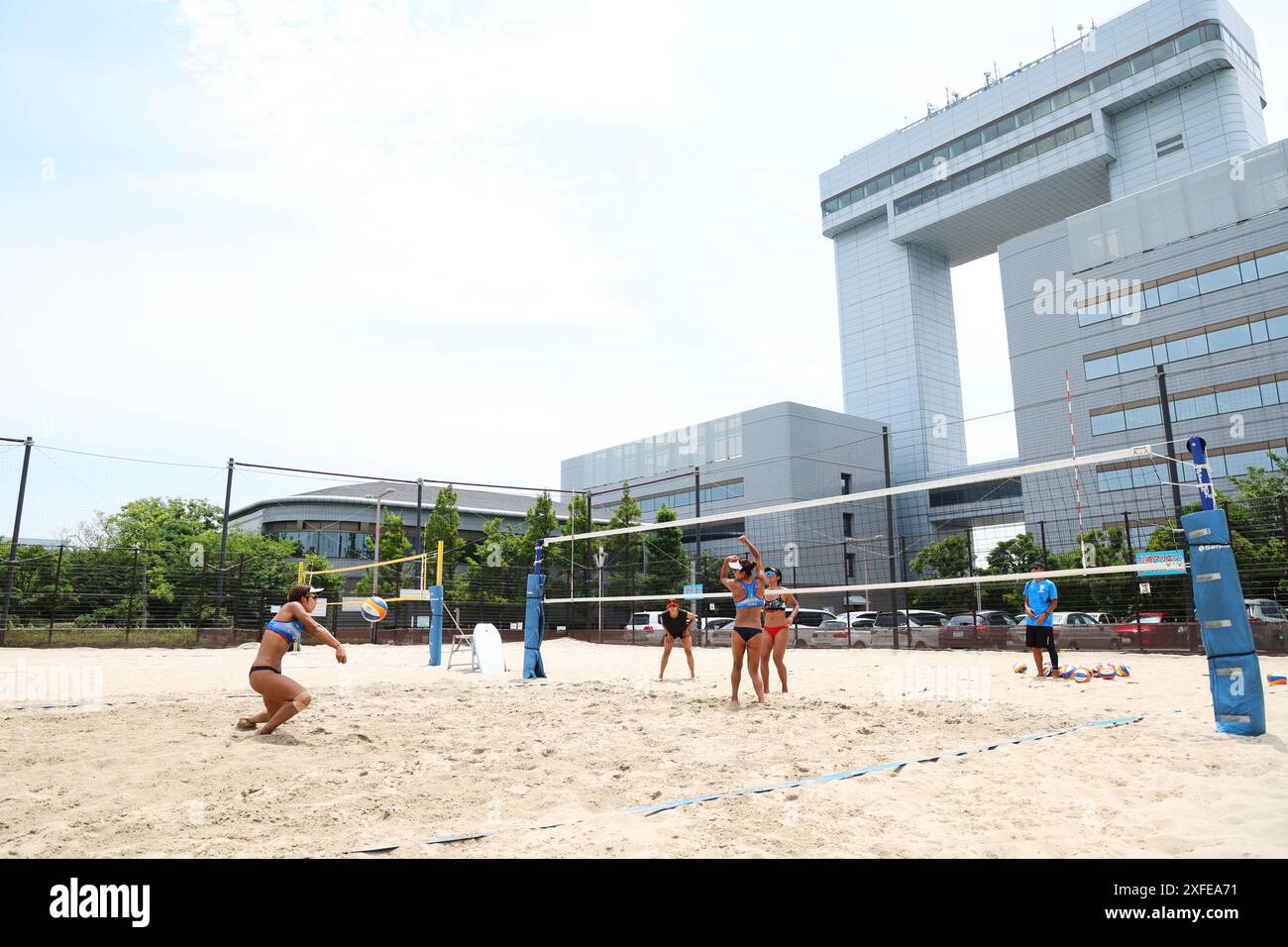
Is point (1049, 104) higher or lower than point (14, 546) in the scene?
higher

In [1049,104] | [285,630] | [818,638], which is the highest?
[1049,104]

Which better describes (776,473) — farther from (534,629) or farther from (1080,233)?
(534,629)

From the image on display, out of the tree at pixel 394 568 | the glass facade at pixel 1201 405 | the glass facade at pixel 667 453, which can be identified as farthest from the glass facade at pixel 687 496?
the glass facade at pixel 1201 405

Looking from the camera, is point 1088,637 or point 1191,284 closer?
point 1088,637

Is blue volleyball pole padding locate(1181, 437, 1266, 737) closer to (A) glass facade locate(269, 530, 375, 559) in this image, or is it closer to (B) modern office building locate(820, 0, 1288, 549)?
(B) modern office building locate(820, 0, 1288, 549)

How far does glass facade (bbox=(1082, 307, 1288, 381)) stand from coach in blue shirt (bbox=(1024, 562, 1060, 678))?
32015mm

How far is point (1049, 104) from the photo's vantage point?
49688 mm

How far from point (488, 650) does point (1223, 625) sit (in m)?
8.68

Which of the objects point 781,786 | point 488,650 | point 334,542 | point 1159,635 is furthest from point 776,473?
point 781,786

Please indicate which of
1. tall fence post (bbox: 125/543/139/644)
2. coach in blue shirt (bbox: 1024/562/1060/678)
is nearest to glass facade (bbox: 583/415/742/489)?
tall fence post (bbox: 125/543/139/644)

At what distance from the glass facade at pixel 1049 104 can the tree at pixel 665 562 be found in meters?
40.4

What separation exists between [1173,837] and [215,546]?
33.7m

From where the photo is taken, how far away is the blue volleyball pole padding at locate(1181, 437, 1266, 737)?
15.6ft
